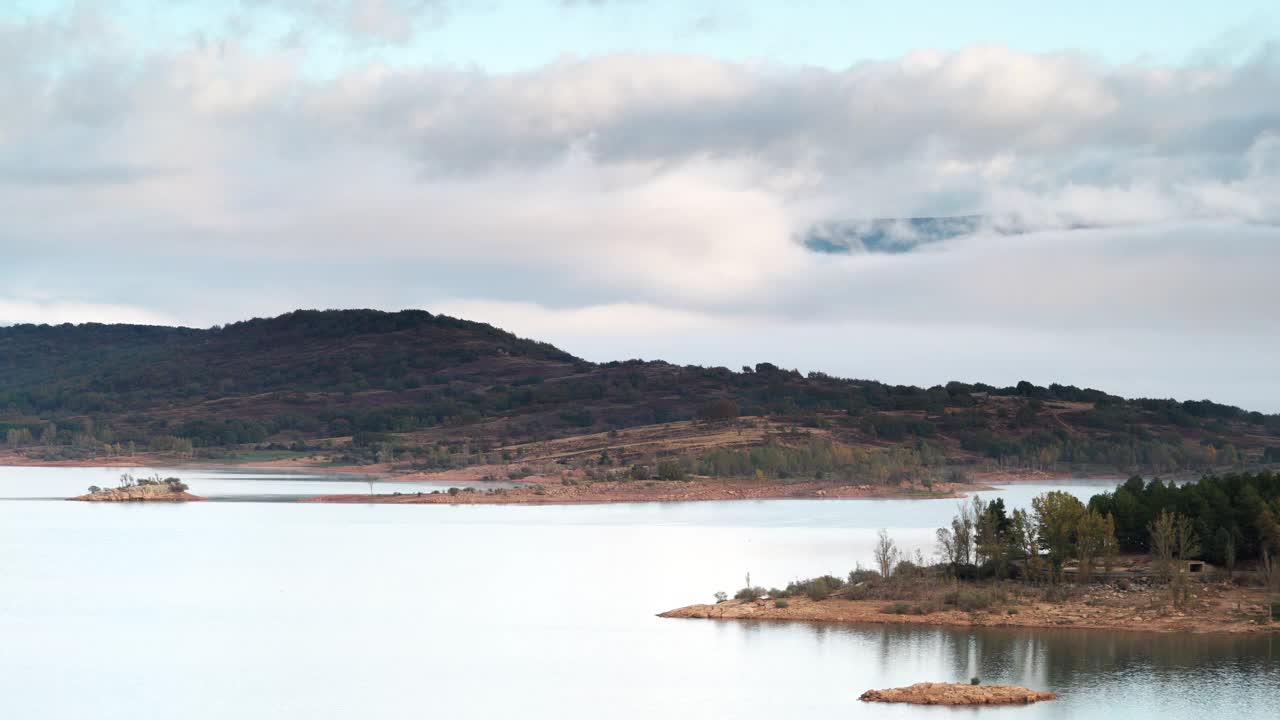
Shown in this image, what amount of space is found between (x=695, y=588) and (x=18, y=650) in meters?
31.2

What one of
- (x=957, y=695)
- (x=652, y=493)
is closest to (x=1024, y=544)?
(x=957, y=695)

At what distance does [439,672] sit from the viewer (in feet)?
174

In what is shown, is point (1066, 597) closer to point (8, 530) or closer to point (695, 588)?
point (695, 588)

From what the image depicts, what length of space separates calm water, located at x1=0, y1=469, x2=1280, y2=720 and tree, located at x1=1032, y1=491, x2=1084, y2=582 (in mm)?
7357

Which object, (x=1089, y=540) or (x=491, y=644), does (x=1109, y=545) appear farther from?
(x=491, y=644)

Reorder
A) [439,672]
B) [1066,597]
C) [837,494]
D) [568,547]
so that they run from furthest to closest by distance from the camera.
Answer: [837,494] < [568,547] < [1066,597] < [439,672]

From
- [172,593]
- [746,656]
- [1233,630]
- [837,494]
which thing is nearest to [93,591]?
[172,593]

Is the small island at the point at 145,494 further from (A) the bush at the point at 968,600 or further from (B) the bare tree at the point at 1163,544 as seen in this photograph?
(B) the bare tree at the point at 1163,544

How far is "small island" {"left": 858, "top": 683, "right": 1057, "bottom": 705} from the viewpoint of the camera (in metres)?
46.9

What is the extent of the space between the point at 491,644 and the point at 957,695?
19531 millimetres

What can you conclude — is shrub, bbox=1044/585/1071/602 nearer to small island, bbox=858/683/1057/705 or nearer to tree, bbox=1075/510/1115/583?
tree, bbox=1075/510/1115/583

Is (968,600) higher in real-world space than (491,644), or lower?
higher

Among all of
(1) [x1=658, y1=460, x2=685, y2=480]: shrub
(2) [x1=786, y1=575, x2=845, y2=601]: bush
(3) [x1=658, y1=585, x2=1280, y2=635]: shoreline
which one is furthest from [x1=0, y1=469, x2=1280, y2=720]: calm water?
(1) [x1=658, y1=460, x2=685, y2=480]: shrub

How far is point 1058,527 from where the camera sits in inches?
2603
